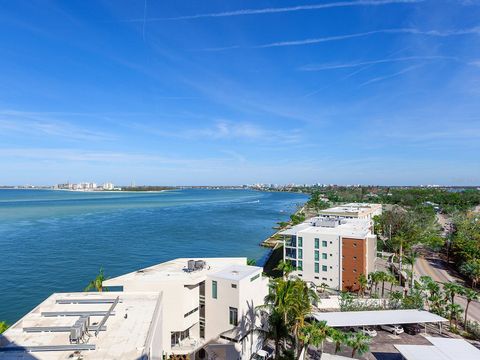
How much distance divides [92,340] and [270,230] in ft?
250

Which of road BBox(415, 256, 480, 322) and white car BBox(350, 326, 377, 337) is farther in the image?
road BBox(415, 256, 480, 322)

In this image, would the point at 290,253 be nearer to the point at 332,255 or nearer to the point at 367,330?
the point at 332,255

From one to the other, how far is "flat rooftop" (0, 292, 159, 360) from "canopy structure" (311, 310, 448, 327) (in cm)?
1443

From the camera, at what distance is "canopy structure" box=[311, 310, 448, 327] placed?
24.6 meters

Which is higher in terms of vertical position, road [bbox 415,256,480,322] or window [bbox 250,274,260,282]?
window [bbox 250,274,260,282]

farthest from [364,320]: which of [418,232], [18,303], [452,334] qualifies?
[418,232]

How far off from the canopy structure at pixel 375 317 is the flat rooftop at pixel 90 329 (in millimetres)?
14427

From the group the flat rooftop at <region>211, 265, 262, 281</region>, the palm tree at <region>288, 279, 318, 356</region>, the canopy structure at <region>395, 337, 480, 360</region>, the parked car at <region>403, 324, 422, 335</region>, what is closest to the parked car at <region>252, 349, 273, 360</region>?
the palm tree at <region>288, 279, 318, 356</region>

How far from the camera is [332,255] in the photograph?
3669cm

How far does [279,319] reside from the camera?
63.7 feet

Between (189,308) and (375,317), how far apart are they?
15.2 m

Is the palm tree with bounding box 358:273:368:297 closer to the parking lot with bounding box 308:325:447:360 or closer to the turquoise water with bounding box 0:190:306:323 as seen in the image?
the parking lot with bounding box 308:325:447:360

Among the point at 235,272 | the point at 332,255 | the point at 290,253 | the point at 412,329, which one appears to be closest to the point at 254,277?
the point at 235,272

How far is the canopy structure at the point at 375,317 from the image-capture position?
967 inches
